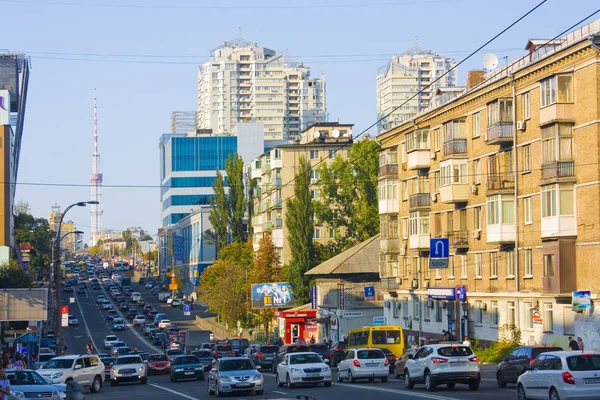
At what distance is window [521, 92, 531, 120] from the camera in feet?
169

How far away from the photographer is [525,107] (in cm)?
5181

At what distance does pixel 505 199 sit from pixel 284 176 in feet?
203

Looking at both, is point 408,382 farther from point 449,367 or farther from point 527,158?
point 527,158

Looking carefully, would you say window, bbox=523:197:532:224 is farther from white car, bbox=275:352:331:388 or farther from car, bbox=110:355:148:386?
car, bbox=110:355:148:386

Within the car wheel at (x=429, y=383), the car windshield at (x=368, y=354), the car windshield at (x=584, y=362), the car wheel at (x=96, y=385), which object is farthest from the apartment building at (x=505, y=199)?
the car windshield at (x=584, y=362)

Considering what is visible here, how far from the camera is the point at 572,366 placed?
78.8 ft

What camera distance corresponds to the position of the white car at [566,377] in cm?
2358

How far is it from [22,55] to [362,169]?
63.2 m

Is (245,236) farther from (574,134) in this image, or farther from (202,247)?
(574,134)

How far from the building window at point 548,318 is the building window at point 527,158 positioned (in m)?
7.11

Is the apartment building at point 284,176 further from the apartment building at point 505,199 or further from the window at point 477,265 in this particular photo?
the window at point 477,265

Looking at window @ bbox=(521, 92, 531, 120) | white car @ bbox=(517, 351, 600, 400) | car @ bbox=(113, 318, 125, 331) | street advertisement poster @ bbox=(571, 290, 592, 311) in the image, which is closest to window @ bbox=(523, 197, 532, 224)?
window @ bbox=(521, 92, 531, 120)

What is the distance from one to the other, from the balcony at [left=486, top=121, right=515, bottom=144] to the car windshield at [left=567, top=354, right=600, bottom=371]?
29.9 m

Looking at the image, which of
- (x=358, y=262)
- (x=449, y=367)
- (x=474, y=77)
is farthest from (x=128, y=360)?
(x=358, y=262)
